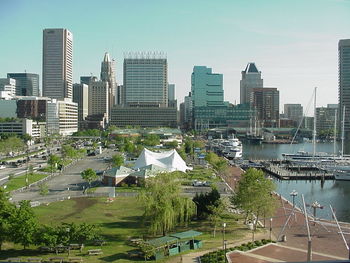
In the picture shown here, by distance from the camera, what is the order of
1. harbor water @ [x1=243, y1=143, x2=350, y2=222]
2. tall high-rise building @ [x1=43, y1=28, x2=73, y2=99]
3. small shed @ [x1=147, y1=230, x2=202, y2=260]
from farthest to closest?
tall high-rise building @ [x1=43, y1=28, x2=73, y2=99] < harbor water @ [x1=243, y1=143, x2=350, y2=222] < small shed @ [x1=147, y1=230, x2=202, y2=260]

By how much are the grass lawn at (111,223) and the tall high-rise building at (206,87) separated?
120488 mm

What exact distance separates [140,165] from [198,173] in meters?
5.81

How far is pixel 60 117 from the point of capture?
99938 millimetres

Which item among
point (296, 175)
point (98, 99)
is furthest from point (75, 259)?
point (98, 99)

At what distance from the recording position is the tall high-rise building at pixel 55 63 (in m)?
127

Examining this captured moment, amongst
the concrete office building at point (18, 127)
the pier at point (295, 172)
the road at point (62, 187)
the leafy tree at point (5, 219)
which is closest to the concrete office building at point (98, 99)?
the concrete office building at point (18, 127)

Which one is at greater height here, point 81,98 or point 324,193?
point 81,98

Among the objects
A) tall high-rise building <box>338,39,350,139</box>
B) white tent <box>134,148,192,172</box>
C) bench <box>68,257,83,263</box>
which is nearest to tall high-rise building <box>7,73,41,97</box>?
tall high-rise building <box>338,39,350,139</box>

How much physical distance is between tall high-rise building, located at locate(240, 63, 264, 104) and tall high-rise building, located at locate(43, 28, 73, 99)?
275 feet

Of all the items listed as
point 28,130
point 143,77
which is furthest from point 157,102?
point 28,130

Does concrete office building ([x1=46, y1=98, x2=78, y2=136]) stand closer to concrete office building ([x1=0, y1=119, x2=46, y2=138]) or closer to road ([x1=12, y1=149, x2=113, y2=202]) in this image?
concrete office building ([x1=0, y1=119, x2=46, y2=138])

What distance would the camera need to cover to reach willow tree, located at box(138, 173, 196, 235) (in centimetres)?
1847

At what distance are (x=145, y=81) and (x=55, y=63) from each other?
2755cm

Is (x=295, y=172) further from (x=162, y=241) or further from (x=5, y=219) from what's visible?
(x=5, y=219)
